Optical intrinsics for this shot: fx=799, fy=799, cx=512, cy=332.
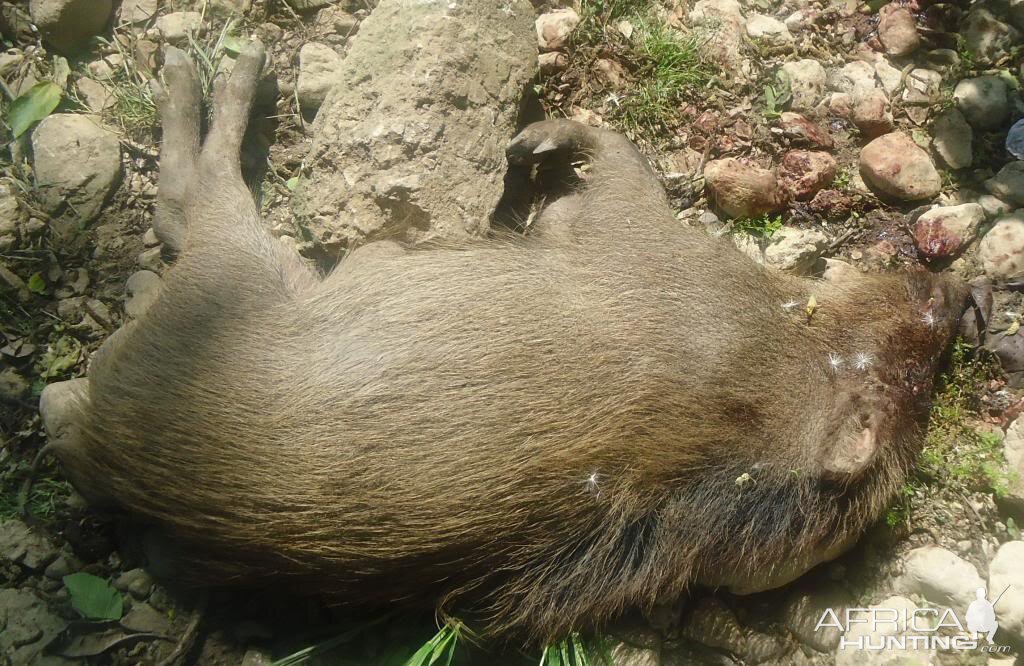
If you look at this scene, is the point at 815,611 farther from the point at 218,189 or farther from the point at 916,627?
the point at 218,189

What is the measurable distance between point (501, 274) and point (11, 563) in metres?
2.41

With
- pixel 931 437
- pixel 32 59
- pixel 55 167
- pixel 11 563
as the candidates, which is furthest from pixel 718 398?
pixel 32 59

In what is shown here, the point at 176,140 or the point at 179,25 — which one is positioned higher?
the point at 179,25

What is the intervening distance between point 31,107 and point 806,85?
3.78 metres

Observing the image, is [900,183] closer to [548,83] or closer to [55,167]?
[548,83]

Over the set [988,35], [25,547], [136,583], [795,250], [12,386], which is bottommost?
[136,583]

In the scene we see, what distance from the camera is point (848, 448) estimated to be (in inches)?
116

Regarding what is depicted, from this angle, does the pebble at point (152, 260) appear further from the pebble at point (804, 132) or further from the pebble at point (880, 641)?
the pebble at point (880, 641)

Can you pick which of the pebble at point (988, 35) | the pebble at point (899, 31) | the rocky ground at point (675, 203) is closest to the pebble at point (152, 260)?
the rocky ground at point (675, 203)

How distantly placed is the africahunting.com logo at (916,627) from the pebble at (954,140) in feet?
6.40

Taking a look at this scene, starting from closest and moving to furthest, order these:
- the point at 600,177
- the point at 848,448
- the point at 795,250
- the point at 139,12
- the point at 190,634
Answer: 1. the point at 848,448
2. the point at 190,634
3. the point at 600,177
4. the point at 795,250
5. the point at 139,12

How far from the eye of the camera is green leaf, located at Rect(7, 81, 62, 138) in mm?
3834

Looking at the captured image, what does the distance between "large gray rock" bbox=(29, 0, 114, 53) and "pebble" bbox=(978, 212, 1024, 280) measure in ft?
14.4

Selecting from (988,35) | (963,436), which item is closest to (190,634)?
(963,436)
